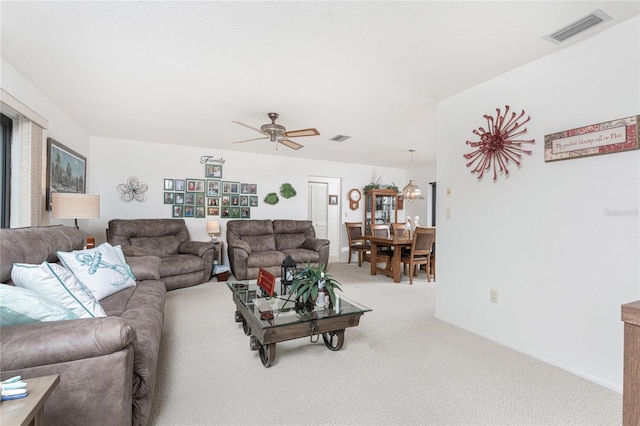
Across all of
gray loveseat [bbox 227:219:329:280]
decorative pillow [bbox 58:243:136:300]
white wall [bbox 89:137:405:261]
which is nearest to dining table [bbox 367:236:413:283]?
gray loveseat [bbox 227:219:329:280]

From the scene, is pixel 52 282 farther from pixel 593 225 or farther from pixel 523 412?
pixel 593 225

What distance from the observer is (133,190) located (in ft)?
16.4

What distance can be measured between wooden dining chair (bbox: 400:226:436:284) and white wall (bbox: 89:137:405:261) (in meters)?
2.36

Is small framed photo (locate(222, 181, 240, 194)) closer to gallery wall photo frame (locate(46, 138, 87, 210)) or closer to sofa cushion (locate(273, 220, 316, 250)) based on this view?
sofa cushion (locate(273, 220, 316, 250))

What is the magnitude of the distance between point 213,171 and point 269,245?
172 cm

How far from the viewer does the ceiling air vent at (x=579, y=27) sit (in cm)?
183

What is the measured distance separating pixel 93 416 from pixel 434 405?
1648 millimetres

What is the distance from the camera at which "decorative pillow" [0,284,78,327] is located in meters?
1.25

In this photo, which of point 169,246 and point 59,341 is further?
point 169,246

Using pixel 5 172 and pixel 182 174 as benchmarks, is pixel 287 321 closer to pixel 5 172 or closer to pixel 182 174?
pixel 5 172

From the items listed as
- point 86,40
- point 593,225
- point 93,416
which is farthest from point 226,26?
point 593,225

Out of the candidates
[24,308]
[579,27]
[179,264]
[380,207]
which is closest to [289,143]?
[179,264]

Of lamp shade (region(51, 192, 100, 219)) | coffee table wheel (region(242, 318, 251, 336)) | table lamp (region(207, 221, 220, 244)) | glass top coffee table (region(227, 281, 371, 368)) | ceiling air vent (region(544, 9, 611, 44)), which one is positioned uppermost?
ceiling air vent (region(544, 9, 611, 44))

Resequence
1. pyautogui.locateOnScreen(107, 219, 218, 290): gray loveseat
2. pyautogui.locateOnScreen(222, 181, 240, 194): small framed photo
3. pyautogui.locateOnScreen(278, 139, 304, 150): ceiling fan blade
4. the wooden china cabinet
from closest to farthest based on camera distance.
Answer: pyautogui.locateOnScreen(278, 139, 304, 150): ceiling fan blade → pyautogui.locateOnScreen(107, 219, 218, 290): gray loveseat → pyautogui.locateOnScreen(222, 181, 240, 194): small framed photo → the wooden china cabinet
